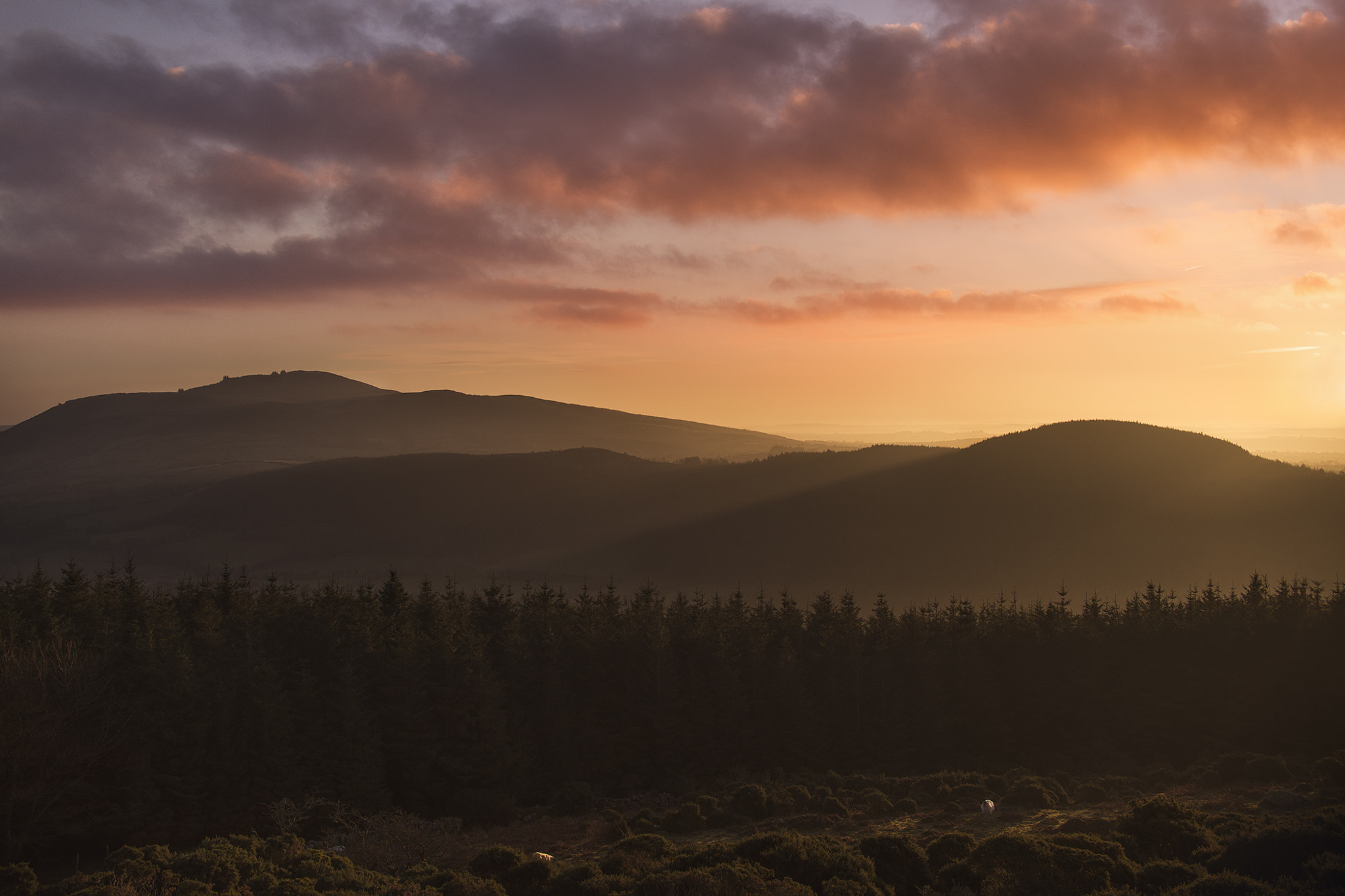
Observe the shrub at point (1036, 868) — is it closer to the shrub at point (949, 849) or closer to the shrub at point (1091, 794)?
the shrub at point (949, 849)

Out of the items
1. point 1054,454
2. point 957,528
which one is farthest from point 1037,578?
point 1054,454

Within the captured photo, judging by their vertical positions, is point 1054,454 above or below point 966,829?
above

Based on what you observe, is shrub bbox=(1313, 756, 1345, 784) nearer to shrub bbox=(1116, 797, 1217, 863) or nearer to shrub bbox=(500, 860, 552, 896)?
shrub bbox=(1116, 797, 1217, 863)

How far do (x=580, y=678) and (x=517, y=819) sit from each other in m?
9.57

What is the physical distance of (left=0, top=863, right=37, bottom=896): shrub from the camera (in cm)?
1873

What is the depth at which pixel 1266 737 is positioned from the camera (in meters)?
42.7

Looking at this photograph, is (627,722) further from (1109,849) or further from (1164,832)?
(1109,849)

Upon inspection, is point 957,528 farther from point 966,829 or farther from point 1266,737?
point 966,829

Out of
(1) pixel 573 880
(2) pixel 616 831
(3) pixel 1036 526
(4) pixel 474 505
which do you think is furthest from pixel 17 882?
(4) pixel 474 505

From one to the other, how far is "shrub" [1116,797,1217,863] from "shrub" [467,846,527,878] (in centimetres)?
1676

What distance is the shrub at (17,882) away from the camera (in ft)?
61.5

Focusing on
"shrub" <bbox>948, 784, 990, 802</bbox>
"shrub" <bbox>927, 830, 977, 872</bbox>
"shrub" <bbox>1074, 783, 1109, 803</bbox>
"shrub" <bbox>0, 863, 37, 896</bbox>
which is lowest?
"shrub" <bbox>948, 784, 990, 802</bbox>

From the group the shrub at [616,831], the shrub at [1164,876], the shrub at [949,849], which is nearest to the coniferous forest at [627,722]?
the shrub at [949,849]

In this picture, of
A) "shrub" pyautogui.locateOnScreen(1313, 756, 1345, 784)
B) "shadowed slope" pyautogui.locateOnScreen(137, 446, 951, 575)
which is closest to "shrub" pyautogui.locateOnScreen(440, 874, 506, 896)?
"shrub" pyautogui.locateOnScreen(1313, 756, 1345, 784)
